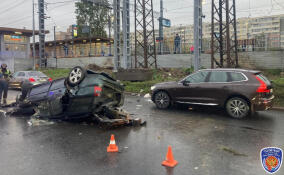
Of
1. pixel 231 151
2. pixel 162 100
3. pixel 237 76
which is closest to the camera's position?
pixel 231 151

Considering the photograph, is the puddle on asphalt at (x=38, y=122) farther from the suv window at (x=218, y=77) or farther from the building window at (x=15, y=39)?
the building window at (x=15, y=39)

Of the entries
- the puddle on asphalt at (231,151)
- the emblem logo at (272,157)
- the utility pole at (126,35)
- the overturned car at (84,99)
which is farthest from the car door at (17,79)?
the emblem logo at (272,157)

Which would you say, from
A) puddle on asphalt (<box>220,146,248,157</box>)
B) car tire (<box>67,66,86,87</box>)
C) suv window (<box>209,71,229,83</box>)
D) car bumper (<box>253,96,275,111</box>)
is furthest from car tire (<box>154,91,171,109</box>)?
puddle on asphalt (<box>220,146,248,157</box>)

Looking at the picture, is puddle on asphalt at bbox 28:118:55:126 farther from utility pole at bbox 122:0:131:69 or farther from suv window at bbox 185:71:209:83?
utility pole at bbox 122:0:131:69

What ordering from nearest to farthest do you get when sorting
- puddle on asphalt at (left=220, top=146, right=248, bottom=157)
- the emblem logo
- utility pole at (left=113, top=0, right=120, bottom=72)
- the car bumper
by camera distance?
the emblem logo
puddle on asphalt at (left=220, top=146, right=248, bottom=157)
the car bumper
utility pole at (left=113, top=0, right=120, bottom=72)

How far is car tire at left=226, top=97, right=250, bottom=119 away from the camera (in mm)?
7406

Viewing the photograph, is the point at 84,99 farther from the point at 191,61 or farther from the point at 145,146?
the point at 191,61

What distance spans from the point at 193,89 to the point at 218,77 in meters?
0.96

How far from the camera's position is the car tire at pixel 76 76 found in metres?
6.48

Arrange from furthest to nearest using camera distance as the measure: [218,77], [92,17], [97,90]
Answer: [92,17] → [218,77] → [97,90]

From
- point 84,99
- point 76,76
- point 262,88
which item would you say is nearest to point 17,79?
point 76,76

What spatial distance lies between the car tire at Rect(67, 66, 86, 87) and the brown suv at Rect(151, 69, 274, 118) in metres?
3.70

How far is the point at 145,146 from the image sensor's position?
501 centimetres

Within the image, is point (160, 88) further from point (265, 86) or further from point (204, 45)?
point (204, 45)
